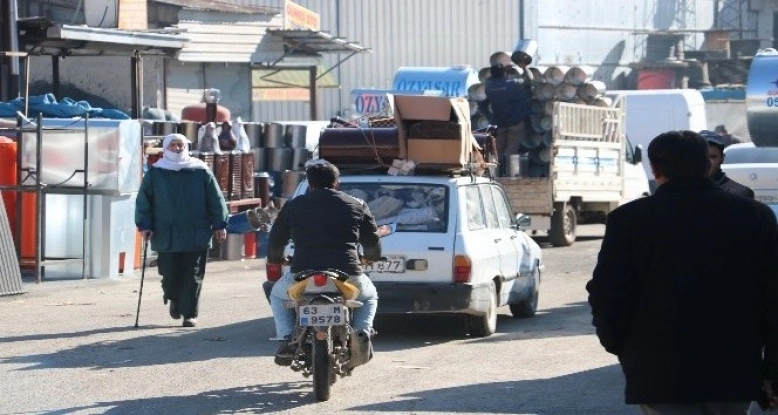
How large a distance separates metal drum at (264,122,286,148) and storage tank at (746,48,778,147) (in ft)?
49.9

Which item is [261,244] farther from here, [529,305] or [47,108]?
[529,305]

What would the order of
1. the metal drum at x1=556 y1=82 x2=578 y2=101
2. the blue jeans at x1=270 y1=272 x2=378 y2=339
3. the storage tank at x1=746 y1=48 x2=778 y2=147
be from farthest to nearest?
1. the metal drum at x1=556 y1=82 x2=578 y2=101
2. the storage tank at x1=746 y1=48 x2=778 y2=147
3. the blue jeans at x1=270 y1=272 x2=378 y2=339

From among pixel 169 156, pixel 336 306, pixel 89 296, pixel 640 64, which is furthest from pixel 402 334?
pixel 640 64

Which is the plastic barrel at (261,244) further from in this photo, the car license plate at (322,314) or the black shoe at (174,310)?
the car license plate at (322,314)

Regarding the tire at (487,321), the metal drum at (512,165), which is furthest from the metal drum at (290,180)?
the tire at (487,321)

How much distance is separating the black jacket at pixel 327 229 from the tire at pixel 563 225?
46.5ft

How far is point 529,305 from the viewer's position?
1477 cm

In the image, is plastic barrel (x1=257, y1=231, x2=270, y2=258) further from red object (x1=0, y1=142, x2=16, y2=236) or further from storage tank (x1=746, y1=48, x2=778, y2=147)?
storage tank (x1=746, y1=48, x2=778, y2=147)

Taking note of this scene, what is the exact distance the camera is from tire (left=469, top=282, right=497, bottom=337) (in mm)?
13055

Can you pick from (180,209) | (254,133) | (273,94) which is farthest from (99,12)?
(180,209)

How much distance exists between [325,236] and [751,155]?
7917mm

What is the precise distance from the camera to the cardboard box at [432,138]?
13398 millimetres

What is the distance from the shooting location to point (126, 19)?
25.5m

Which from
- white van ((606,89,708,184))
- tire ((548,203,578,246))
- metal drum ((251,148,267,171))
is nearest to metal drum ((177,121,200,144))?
metal drum ((251,148,267,171))
